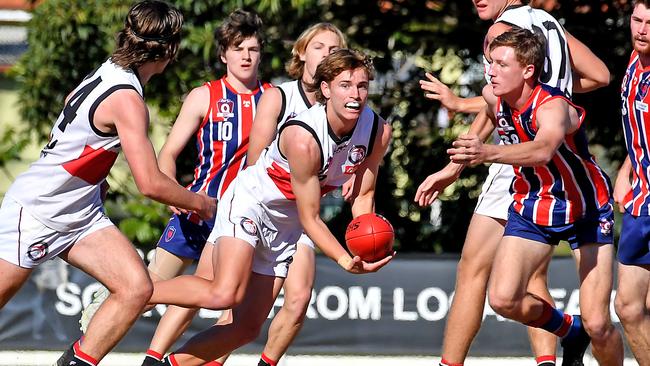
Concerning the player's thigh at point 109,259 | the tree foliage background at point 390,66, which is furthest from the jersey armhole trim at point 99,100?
the tree foliage background at point 390,66

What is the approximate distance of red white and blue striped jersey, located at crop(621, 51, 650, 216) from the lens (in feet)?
18.6

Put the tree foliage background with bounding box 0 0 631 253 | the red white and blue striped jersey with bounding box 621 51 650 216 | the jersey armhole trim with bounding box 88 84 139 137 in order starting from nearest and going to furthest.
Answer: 1. the jersey armhole trim with bounding box 88 84 139 137
2. the red white and blue striped jersey with bounding box 621 51 650 216
3. the tree foliage background with bounding box 0 0 631 253

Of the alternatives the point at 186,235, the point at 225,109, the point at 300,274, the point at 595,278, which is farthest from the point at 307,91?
the point at 595,278

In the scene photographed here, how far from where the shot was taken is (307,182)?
561 cm

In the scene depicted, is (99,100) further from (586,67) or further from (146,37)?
(586,67)

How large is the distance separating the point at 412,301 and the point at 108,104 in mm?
3959

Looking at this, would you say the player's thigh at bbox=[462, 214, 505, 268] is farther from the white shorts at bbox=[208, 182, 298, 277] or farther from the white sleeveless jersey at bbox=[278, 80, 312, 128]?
the white sleeveless jersey at bbox=[278, 80, 312, 128]

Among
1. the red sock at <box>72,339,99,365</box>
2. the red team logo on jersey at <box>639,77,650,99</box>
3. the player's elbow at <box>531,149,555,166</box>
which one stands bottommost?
the red sock at <box>72,339,99,365</box>

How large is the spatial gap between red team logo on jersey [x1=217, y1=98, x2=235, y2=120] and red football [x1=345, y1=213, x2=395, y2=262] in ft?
4.70

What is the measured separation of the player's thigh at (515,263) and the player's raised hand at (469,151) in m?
0.94

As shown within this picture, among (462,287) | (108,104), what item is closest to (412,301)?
(462,287)

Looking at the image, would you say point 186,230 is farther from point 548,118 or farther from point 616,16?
point 616,16

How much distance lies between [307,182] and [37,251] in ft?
4.51

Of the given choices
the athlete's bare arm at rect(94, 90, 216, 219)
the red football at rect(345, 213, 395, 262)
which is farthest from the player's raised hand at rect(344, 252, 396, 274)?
the athlete's bare arm at rect(94, 90, 216, 219)
